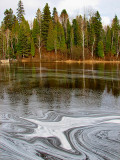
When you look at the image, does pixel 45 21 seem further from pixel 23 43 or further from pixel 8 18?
pixel 8 18

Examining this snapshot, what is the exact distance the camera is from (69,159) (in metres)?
3.27

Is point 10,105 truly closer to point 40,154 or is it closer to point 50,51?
point 40,154

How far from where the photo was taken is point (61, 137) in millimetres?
4105

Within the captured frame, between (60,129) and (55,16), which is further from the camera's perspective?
(55,16)

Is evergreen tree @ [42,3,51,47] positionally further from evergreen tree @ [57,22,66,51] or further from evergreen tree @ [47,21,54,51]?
evergreen tree @ [57,22,66,51]

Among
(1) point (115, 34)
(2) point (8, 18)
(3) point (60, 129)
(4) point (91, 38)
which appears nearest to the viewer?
(3) point (60, 129)

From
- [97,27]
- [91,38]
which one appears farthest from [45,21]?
[97,27]

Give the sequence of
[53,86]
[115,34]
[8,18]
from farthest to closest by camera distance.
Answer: [8,18] → [115,34] → [53,86]

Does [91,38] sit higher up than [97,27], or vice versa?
[97,27]

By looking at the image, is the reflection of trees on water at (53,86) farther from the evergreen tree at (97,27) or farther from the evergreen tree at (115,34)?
the evergreen tree at (115,34)

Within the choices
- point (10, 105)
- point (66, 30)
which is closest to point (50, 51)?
point (66, 30)

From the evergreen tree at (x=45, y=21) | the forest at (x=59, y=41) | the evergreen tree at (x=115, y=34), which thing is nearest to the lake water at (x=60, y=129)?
the forest at (x=59, y=41)

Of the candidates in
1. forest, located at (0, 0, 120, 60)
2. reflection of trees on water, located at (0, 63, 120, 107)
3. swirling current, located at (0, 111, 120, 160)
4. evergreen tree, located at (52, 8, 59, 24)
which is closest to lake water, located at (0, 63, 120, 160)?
swirling current, located at (0, 111, 120, 160)

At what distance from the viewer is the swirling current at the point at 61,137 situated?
3441 millimetres
